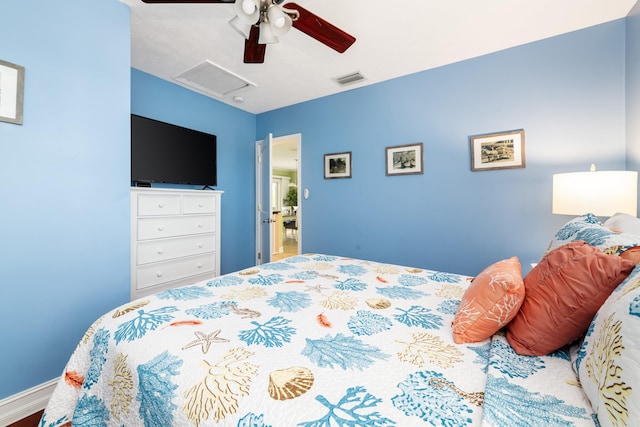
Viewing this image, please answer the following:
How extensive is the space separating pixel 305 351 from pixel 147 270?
219 centimetres

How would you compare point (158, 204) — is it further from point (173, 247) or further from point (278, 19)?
point (278, 19)

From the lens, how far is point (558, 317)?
2.62ft

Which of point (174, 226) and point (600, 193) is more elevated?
point (600, 193)

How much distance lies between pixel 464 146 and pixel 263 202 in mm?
2603

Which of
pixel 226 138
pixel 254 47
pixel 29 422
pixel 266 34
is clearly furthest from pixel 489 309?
pixel 226 138

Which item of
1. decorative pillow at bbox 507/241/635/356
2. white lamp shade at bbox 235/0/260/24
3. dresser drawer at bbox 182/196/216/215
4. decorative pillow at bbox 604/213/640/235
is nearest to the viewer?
decorative pillow at bbox 507/241/635/356

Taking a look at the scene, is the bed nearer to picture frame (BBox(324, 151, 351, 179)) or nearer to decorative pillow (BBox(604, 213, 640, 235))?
decorative pillow (BBox(604, 213, 640, 235))

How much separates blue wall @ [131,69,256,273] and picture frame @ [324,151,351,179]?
4.33 ft

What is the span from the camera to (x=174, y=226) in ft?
8.64

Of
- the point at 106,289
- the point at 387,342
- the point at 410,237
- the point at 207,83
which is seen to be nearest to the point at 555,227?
the point at 410,237

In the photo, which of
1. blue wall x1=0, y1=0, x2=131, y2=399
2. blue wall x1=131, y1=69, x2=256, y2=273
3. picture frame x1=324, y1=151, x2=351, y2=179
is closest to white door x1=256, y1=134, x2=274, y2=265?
blue wall x1=131, y1=69, x2=256, y2=273

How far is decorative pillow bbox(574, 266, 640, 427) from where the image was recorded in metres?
0.46

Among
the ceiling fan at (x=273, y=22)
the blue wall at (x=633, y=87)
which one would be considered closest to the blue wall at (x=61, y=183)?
the ceiling fan at (x=273, y=22)

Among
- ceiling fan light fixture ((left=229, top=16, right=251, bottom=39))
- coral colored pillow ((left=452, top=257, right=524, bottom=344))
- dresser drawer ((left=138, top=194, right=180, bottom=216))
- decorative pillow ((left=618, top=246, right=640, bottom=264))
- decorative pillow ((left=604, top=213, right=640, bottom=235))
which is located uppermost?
ceiling fan light fixture ((left=229, top=16, right=251, bottom=39))
